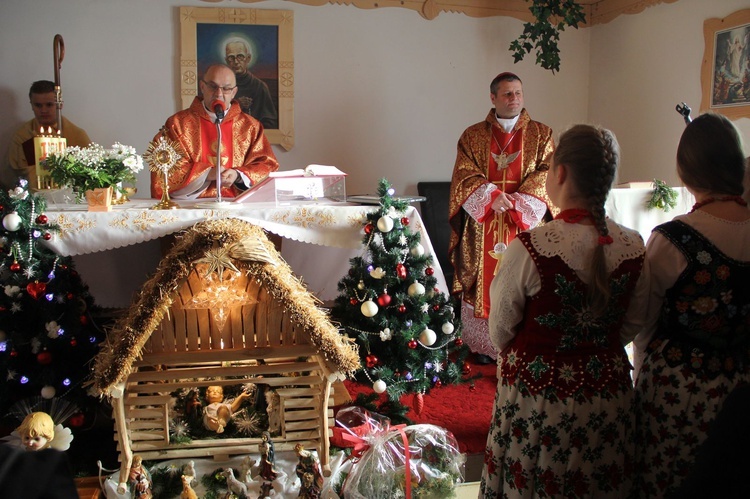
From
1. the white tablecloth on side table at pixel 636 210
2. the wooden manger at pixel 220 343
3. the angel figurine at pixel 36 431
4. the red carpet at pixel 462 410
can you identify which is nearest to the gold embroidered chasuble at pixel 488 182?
the white tablecloth on side table at pixel 636 210

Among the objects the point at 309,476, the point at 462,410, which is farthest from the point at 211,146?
the point at 309,476

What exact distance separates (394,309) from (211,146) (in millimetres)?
1795

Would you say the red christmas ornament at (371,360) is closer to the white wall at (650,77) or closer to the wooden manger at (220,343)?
the wooden manger at (220,343)

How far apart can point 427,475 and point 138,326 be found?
4.70 feet

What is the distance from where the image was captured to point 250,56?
6.02 m

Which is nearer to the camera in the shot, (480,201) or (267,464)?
(267,464)

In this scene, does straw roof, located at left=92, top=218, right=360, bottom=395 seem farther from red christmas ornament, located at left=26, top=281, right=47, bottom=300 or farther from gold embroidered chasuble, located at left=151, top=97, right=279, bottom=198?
gold embroidered chasuble, located at left=151, top=97, right=279, bottom=198

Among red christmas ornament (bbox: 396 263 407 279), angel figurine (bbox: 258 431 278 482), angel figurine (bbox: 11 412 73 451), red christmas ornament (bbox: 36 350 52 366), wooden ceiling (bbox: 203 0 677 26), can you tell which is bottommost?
angel figurine (bbox: 258 431 278 482)

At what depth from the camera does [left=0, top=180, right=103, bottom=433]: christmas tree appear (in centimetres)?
314

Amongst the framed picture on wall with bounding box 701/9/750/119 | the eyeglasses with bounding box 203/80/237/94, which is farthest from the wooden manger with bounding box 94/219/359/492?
the framed picture on wall with bounding box 701/9/750/119

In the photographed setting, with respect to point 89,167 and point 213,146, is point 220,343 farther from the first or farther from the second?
point 213,146

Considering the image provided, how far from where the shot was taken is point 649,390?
2176 millimetres

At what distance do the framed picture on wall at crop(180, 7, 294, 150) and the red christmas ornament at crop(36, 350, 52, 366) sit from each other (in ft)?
10.5

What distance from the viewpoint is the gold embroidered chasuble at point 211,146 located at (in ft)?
14.1
